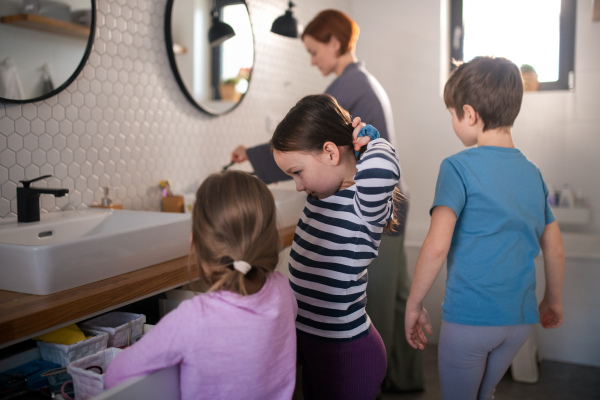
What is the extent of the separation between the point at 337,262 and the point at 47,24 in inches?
44.6

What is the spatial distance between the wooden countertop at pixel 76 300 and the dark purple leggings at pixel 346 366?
370mm

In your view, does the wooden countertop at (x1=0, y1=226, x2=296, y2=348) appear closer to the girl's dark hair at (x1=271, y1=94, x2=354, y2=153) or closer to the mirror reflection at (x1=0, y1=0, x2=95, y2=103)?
the girl's dark hair at (x1=271, y1=94, x2=354, y2=153)

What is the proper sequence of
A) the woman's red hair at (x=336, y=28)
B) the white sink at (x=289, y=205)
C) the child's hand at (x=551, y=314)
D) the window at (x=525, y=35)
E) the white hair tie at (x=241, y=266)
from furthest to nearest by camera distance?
the window at (x=525, y=35), the woman's red hair at (x=336, y=28), the white sink at (x=289, y=205), the child's hand at (x=551, y=314), the white hair tie at (x=241, y=266)

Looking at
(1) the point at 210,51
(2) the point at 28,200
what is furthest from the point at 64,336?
(1) the point at 210,51

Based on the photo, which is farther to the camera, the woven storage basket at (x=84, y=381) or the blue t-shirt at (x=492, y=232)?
the blue t-shirt at (x=492, y=232)

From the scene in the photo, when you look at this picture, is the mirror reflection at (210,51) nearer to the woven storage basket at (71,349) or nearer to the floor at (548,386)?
the woven storage basket at (71,349)

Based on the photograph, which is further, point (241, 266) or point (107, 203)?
point (107, 203)

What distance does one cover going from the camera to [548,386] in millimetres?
2623

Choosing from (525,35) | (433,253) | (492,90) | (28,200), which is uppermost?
(525,35)

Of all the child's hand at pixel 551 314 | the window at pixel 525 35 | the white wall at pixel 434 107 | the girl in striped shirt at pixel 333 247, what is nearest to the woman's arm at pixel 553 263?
the child's hand at pixel 551 314

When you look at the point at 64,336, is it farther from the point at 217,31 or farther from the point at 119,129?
the point at 217,31

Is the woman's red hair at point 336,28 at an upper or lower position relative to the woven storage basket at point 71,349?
upper

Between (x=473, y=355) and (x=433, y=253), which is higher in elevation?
(x=433, y=253)

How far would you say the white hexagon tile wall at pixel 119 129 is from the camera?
1.59m
